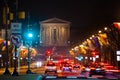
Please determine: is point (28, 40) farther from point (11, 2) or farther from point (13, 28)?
point (13, 28)

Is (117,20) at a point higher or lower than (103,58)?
higher

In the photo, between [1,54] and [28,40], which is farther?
[1,54]

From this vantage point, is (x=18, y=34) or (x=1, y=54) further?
(x=1, y=54)

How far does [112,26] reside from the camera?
72.4 meters

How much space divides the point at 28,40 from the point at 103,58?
58.4 m

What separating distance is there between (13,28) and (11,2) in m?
18.8

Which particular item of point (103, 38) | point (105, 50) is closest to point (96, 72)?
point (103, 38)

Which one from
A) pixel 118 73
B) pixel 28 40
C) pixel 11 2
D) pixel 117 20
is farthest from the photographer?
pixel 117 20

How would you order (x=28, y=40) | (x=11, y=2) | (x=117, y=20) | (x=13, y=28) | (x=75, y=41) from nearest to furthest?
(x=13, y=28) → (x=28, y=40) → (x=11, y=2) → (x=117, y=20) → (x=75, y=41)

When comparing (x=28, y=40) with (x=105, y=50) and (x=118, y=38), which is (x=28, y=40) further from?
(x=105, y=50)

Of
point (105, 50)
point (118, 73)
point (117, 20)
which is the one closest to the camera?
point (118, 73)

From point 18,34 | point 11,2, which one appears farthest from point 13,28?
point 11,2

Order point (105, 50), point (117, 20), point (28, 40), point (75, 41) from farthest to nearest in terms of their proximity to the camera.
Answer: point (75, 41) → point (105, 50) → point (117, 20) → point (28, 40)

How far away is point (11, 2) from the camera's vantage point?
54.5m
